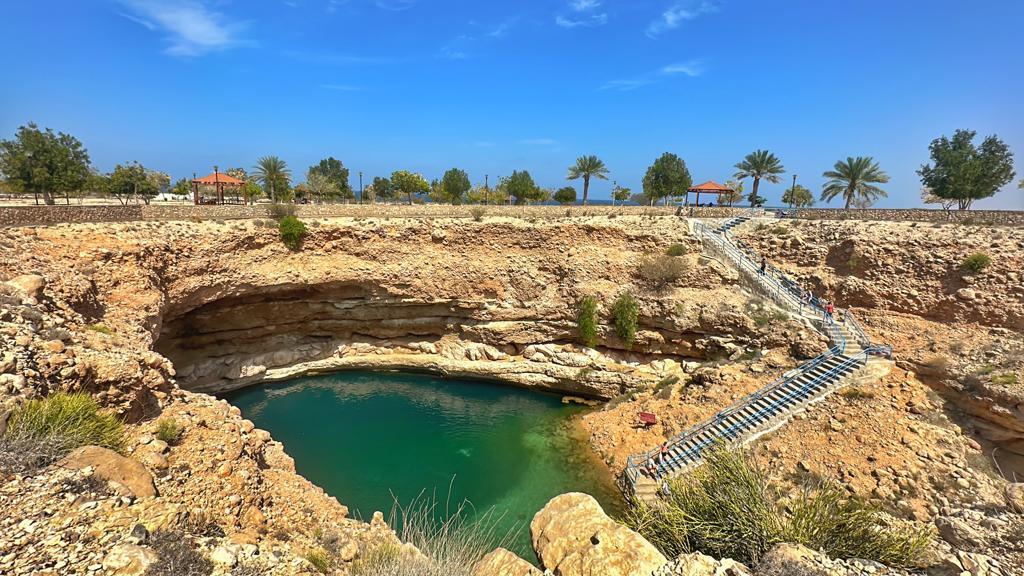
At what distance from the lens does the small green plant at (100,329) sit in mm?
13914

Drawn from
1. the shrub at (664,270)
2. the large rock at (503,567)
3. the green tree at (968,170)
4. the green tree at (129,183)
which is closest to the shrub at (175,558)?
the large rock at (503,567)

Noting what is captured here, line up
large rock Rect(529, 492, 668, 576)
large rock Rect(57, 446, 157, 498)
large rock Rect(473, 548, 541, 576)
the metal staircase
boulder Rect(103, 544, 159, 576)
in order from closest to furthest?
boulder Rect(103, 544, 159, 576)
large rock Rect(529, 492, 668, 576)
large rock Rect(473, 548, 541, 576)
large rock Rect(57, 446, 157, 498)
the metal staircase

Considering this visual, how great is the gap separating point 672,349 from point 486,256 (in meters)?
14.1

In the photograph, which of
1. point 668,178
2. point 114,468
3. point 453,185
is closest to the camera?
point 114,468

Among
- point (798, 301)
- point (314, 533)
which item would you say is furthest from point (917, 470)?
point (314, 533)

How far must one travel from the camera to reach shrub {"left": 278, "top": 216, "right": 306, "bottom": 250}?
26.6 meters

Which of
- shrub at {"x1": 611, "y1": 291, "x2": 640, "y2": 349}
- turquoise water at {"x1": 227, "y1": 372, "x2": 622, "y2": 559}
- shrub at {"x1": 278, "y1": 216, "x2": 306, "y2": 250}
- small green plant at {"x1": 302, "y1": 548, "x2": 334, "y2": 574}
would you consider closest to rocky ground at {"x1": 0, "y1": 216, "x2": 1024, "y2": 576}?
small green plant at {"x1": 302, "y1": 548, "x2": 334, "y2": 574}

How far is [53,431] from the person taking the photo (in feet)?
23.5

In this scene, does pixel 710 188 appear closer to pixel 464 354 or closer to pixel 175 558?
Answer: pixel 464 354

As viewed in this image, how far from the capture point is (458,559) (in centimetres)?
649

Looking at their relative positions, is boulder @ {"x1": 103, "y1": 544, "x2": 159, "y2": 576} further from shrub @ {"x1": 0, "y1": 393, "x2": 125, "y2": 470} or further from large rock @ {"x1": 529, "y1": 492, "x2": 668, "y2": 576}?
large rock @ {"x1": 529, "y1": 492, "x2": 668, "y2": 576}

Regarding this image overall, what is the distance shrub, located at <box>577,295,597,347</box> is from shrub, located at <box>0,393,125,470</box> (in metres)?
21.6

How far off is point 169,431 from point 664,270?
24.6m

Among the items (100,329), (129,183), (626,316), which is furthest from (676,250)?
(129,183)
